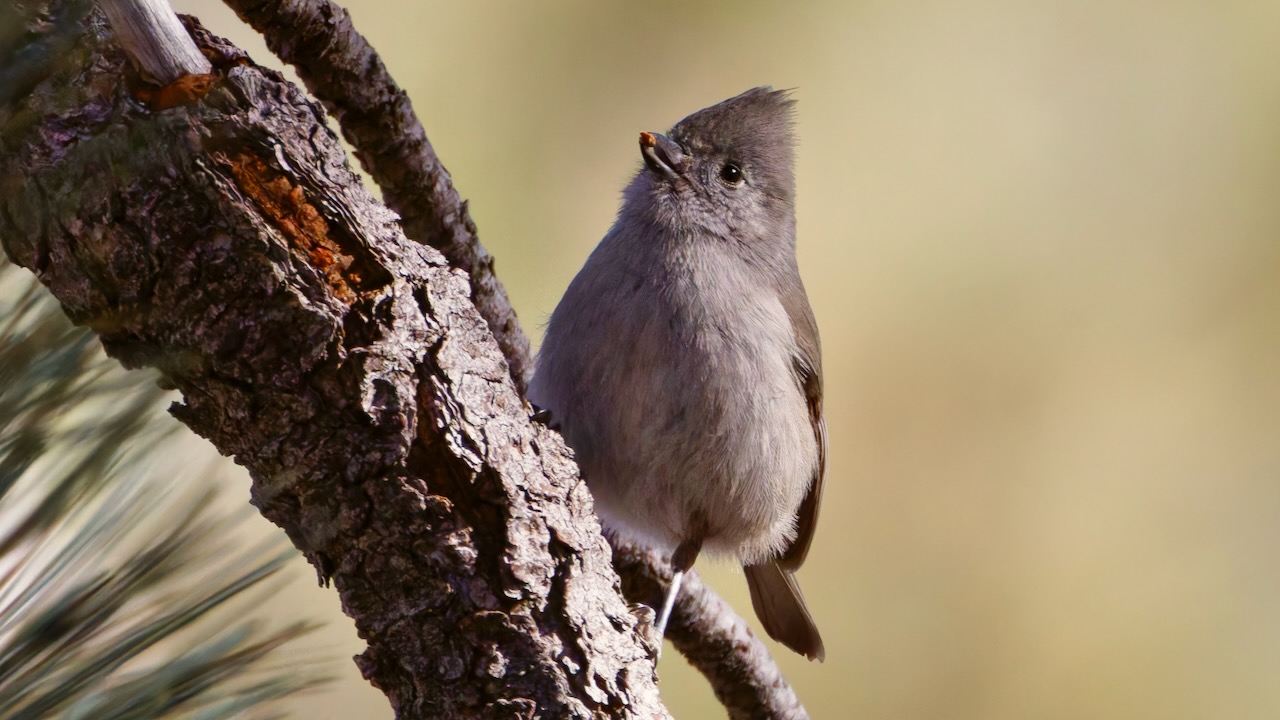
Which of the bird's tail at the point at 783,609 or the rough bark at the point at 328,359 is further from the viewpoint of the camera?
the bird's tail at the point at 783,609

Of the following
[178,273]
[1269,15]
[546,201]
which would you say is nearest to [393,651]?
[178,273]

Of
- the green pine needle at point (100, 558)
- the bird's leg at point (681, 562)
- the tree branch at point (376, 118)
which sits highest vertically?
the tree branch at point (376, 118)

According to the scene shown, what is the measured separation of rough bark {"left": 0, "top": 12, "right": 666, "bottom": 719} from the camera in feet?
2.93

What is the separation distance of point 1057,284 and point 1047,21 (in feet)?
2.79

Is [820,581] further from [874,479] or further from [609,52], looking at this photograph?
[609,52]

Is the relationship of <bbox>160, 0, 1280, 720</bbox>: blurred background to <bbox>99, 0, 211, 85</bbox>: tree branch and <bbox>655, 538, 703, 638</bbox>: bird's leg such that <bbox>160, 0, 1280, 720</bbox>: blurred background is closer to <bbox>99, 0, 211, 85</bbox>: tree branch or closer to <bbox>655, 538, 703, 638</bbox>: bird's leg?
<bbox>655, 538, 703, 638</bbox>: bird's leg

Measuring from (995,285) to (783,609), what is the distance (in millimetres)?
1309

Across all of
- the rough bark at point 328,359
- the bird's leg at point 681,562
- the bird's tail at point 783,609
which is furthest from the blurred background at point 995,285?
the rough bark at point 328,359

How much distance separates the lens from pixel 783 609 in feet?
8.80

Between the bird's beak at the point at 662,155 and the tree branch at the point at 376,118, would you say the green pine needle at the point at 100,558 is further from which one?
the bird's beak at the point at 662,155

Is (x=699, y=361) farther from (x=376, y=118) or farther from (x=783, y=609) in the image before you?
(x=783, y=609)

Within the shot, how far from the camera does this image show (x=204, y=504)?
0.98m

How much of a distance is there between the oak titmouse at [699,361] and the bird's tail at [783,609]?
0.01 m

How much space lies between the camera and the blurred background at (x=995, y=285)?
9.92 ft
